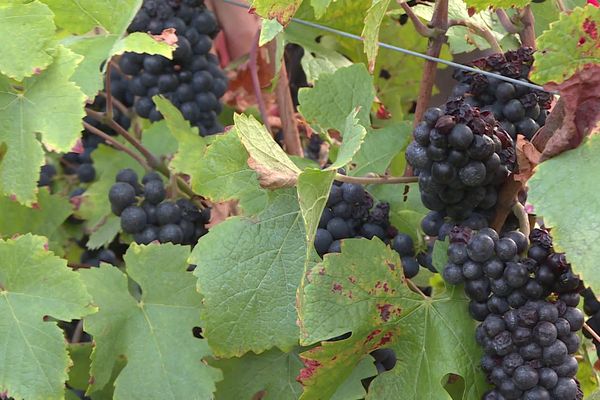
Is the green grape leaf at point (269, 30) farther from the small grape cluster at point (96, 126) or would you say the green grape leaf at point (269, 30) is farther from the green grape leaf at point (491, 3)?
the small grape cluster at point (96, 126)

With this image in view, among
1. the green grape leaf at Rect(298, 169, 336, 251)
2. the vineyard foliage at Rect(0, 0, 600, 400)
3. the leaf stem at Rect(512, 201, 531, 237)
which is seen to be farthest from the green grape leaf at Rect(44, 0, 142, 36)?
the leaf stem at Rect(512, 201, 531, 237)

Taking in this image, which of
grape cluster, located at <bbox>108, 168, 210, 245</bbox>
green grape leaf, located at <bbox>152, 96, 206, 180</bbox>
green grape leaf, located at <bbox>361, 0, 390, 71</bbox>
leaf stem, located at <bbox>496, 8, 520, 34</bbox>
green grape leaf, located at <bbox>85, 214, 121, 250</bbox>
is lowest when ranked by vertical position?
green grape leaf, located at <bbox>85, 214, 121, 250</bbox>

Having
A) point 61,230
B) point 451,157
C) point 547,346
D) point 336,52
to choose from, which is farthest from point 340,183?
point 61,230

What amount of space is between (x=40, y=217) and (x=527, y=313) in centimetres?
78

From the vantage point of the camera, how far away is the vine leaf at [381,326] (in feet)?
2.72

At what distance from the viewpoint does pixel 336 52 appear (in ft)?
4.35

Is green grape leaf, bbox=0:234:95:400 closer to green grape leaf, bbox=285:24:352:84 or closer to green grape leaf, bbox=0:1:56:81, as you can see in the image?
green grape leaf, bbox=0:1:56:81

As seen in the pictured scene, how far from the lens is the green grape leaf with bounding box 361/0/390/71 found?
0.79 m

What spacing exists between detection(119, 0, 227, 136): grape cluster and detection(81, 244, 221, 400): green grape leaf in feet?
1.07

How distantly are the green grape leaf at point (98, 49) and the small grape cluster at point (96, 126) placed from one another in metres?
0.28

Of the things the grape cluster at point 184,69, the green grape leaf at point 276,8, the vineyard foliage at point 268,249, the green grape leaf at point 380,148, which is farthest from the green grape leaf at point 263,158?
the grape cluster at point 184,69

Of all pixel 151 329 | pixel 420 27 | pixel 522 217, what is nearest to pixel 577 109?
pixel 522 217

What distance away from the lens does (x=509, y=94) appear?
0.88 m

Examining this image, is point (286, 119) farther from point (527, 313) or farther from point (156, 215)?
point (527, 313)
